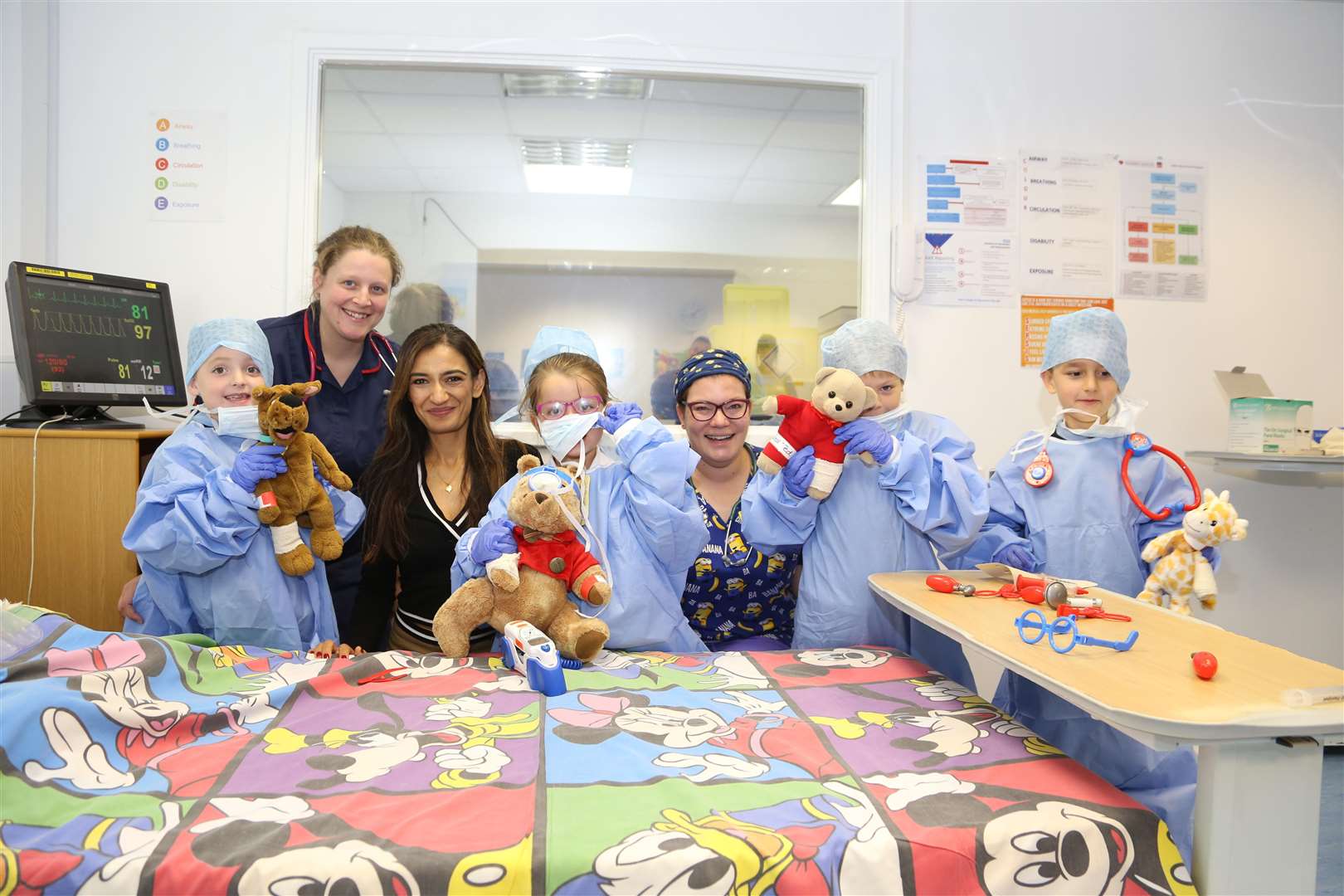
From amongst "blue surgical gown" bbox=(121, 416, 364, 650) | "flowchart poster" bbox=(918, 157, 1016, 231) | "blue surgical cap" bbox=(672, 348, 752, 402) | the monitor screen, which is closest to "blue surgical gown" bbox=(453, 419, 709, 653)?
"blue surgical cap" bbox=(672, 348, 752, 402)

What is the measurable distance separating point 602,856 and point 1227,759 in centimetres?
79

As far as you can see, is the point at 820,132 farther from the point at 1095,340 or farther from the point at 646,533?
the point at 646,533

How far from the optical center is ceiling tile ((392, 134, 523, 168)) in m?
3.14

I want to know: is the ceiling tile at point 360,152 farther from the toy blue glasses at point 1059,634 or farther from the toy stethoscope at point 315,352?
the toy blue glasses at point 1059,634

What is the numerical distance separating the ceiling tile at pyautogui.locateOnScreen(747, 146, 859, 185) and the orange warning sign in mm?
853

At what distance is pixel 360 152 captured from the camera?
10.2 ft

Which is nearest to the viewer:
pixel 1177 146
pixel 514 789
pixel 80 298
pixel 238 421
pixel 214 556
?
pixel 514 789

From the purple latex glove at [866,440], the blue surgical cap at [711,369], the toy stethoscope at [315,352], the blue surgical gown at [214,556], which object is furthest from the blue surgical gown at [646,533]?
the toy stethoscope at [315,352]

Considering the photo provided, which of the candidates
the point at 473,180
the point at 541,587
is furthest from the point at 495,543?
the point at 473,180

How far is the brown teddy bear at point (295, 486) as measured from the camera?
1911 millimetres

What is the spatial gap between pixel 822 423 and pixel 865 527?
31 cm

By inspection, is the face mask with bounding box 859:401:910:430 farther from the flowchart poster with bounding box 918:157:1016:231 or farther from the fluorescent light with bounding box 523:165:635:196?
the fluorescent light with bounding box 523:165:635:196

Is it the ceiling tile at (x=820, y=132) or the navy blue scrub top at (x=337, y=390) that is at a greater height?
the ceiling tile at (x=820, y=132)

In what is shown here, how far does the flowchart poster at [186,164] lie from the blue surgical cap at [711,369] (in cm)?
191
